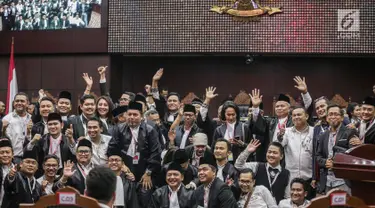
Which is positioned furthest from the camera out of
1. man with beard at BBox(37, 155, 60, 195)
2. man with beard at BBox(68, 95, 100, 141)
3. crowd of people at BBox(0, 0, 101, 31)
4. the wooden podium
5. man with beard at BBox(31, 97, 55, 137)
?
crowd of people at BBox(0, 0, 101, 31)

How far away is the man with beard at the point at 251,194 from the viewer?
718 centimetres

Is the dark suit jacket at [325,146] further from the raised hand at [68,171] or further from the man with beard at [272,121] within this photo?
the raised hand at [68,171]

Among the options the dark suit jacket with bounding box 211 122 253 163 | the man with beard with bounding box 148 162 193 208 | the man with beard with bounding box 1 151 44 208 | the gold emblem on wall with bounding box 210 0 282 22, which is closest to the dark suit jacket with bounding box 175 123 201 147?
the dark suit jacket with bounding box 211 122 253 163

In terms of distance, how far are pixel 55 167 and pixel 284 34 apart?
6553 millimetres

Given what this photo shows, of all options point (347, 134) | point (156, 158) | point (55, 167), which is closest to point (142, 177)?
point (156, 158)

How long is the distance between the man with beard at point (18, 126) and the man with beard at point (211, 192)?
103 inches

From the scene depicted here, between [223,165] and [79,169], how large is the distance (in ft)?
5.26

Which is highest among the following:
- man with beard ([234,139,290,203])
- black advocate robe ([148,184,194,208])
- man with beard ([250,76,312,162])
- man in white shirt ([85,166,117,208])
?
man with beard ([250,76,312,162])

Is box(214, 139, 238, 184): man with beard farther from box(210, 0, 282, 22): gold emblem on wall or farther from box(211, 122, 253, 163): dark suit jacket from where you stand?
box(210, 0, 282, 22): gold emblem on wall

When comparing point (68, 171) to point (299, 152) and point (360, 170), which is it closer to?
point (299, 152)

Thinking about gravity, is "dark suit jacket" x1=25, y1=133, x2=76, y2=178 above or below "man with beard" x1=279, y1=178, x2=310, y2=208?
above

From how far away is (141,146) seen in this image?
7.84m

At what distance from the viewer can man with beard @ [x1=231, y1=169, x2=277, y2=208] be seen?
7180mm

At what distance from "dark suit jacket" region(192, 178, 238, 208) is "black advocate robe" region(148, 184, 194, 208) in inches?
5.2
